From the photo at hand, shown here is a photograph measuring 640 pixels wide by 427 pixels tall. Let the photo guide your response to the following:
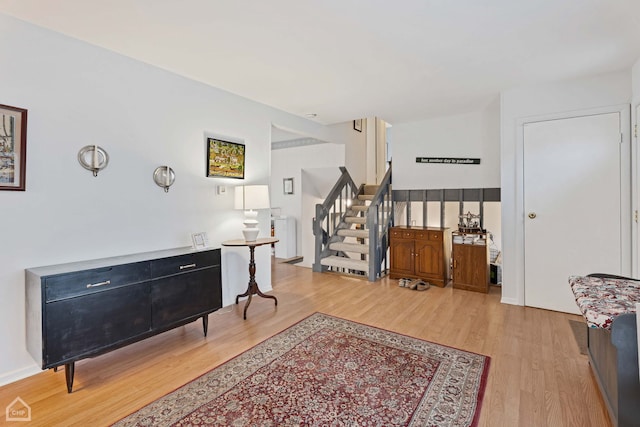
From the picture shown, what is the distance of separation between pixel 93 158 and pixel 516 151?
173 inches

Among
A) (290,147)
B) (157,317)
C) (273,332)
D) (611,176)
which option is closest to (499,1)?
(611,176)

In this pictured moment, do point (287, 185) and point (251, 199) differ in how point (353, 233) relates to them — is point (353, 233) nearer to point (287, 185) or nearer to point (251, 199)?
point (287, 185)

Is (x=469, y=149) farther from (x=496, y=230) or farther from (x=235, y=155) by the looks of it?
(x=235, y=155)

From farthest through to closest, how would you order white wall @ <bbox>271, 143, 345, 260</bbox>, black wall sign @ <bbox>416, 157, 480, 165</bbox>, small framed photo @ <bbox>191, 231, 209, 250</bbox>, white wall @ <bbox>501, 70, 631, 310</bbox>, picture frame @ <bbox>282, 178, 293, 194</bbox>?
picture frame @ <bbox>282, 178, 293, 194</bbox>
white wall @ <bbox>271, 143, 345, 260</bbox>
black wall sign @ <bbox>416, 157, 480, 165</bbox>
white wall @ <bbox>501, 70, 631, 310</bbox>
small framed photo @ <bbox>191, 231, 209, 250</bbox>

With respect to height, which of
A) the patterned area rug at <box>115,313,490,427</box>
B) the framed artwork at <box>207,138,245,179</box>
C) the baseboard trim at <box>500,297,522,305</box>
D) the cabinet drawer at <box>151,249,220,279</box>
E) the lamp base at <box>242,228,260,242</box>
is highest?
the framed artwork at <box>207,138,245,179</box>

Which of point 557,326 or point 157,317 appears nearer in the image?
point 157,317

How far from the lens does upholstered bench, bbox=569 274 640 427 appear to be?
1.54 metres

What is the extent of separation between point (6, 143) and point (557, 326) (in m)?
4.93

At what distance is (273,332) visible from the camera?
302 cm

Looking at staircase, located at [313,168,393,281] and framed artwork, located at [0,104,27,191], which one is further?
staircase, located at [313,168,393,281]

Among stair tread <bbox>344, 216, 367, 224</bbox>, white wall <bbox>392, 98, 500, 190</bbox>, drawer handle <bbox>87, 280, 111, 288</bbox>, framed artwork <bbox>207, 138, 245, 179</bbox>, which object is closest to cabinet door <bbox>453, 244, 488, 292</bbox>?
white wall <bbox>392, 98, 500, 190</bbox>

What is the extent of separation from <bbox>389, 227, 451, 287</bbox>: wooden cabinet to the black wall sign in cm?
106

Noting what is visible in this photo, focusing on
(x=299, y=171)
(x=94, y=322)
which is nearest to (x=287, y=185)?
(x=299, y=171)

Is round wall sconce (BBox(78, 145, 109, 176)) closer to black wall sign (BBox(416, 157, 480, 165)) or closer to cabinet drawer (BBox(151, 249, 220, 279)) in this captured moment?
cabinet drawer (BBox(151, 249, 220, 279))
